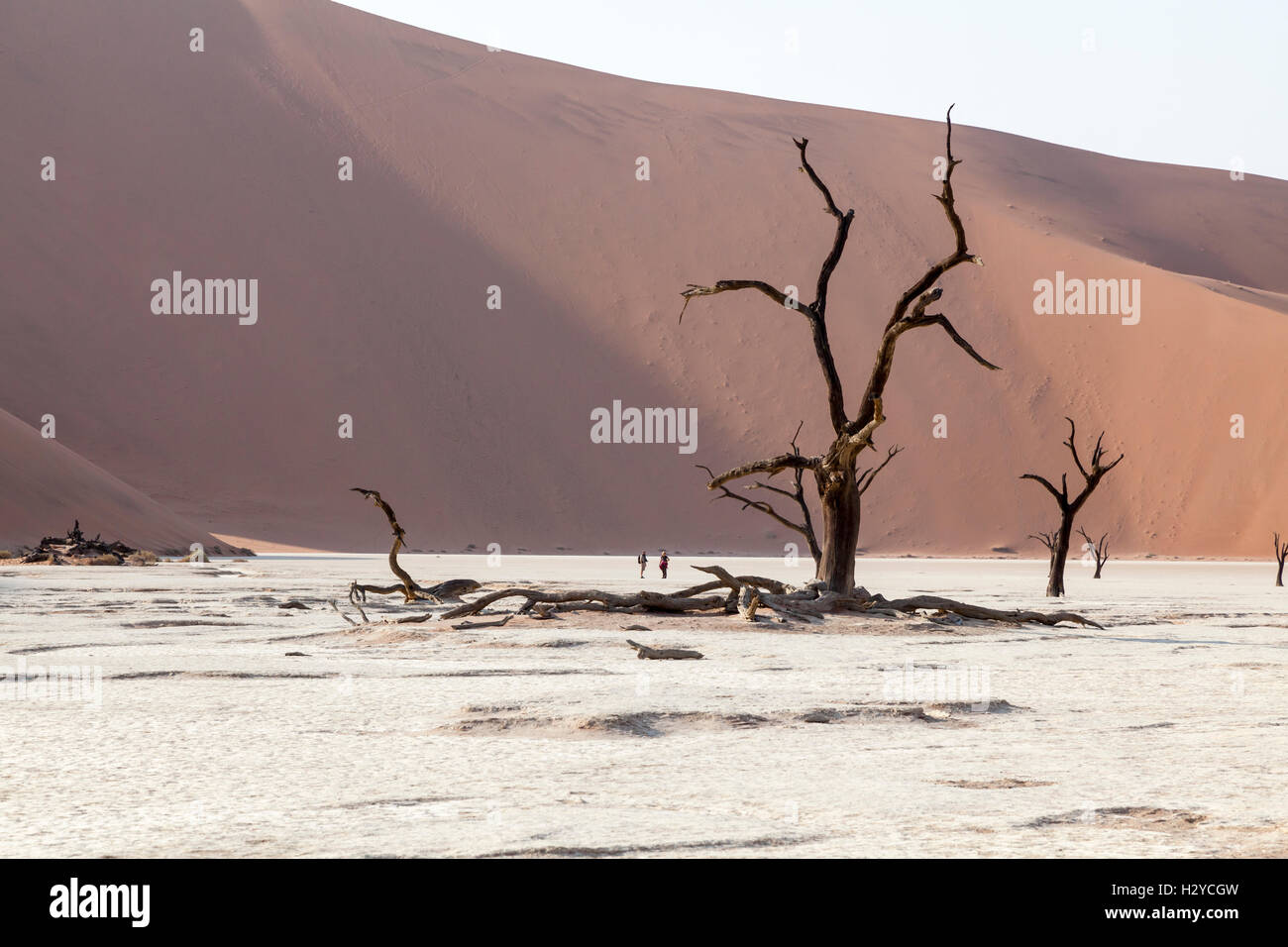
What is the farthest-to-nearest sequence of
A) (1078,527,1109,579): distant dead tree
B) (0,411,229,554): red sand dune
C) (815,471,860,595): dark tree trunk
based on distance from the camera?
(1078,527,1109,579): distant dead tree
(0,411,229,554): red sand dune
(815,471,860,595): dark tree trunk

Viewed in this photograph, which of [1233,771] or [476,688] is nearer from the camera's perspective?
[1233,771]

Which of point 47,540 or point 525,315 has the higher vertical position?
point 525,315


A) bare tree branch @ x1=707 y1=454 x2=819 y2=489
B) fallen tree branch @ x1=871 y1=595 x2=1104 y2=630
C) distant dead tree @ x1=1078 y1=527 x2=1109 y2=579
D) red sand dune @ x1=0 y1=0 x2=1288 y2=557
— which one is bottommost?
distant dead tree @ x1=1078 y1=527 x2=1109 y2=579

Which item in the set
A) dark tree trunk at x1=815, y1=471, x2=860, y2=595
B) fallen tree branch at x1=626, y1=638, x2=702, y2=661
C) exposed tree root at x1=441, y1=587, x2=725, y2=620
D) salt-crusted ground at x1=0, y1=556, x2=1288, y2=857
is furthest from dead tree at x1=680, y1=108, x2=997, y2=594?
fallen tree branch at x1=626, y1=638, x2=702, y2=661

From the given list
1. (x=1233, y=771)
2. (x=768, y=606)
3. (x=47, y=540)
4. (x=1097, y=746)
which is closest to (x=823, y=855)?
(x=1233, y=771)

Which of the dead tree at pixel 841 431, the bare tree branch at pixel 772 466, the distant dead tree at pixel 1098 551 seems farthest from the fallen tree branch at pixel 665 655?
the distant dead tree at pixel 1098 551

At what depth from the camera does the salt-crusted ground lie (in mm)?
4633

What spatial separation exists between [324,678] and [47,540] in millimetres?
23857

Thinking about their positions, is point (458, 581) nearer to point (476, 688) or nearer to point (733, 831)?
point (476, 688)

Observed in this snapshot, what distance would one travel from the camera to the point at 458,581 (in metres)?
16.8

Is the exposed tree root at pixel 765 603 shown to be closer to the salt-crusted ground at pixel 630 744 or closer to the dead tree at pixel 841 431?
the dead tree at pixel 841 431

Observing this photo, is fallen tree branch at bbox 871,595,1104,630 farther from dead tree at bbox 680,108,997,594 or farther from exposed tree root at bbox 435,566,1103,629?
dead tree at bbox 680,108,997,594

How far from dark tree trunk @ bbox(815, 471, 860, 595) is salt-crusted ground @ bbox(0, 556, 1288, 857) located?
2344mm
